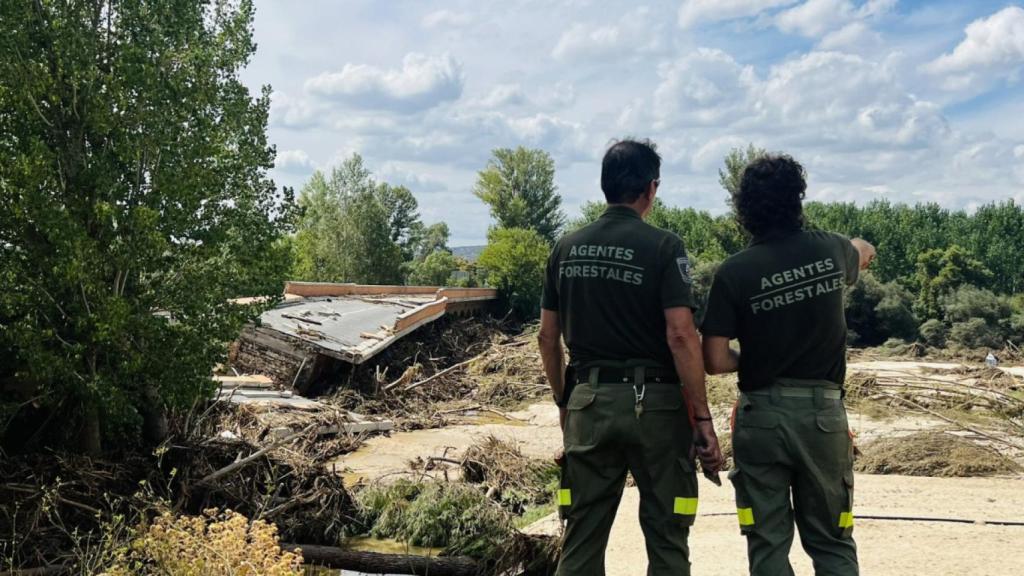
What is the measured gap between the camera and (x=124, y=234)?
27.0 ft

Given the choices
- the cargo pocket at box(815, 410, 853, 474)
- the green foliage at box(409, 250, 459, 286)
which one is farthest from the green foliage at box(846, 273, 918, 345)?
the cargo pocket at box(815, 410, 853, 474)

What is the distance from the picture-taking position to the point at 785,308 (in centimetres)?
400

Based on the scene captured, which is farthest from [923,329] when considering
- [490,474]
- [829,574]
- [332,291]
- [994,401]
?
[829,574]

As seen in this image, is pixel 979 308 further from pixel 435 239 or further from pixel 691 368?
pixel 435 239

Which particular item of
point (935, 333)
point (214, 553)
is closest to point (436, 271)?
point (935, 333)

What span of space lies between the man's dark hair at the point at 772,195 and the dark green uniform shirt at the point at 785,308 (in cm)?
8

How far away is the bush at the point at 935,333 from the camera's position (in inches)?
1158

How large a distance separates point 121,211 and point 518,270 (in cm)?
3111

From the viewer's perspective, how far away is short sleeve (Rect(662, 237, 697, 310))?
160 inches

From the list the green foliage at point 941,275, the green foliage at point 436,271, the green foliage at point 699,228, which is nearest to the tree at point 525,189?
the green foliage at point 699,228

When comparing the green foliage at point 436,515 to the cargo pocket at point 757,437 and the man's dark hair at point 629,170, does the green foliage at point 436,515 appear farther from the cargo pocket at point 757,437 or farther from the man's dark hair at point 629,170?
the man's dark hair at point 629,170

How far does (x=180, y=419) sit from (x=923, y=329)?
27.0 meters

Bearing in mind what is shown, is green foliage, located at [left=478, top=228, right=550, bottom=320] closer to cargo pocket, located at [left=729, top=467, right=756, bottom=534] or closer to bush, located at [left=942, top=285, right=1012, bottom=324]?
bush, located at [left=942, top=285, right=1012, bottom=324]

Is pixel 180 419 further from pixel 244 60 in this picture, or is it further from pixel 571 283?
pixel 571 283
